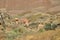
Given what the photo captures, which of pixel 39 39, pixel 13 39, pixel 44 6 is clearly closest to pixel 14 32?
pixel 13 39

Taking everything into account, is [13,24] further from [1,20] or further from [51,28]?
[51,28]

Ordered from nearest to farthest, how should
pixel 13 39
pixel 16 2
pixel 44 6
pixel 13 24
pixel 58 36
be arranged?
pixel 58 36 < pixel 13 39 < pixel 13 24 < pixel 44 6 < pixel 16 2

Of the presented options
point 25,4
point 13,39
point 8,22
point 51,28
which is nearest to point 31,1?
point 25,4

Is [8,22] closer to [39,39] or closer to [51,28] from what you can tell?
→ [51,28]

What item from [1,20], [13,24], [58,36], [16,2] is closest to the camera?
[58,36]

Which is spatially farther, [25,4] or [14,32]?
[25,4]

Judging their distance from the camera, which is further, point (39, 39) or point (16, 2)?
point (16, 2)

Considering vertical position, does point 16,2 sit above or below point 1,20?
below

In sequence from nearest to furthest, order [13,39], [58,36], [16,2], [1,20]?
[58,36], [13,39], [1,20], [16,2]

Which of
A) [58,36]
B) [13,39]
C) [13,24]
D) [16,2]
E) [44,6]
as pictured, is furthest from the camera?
[16,2]
